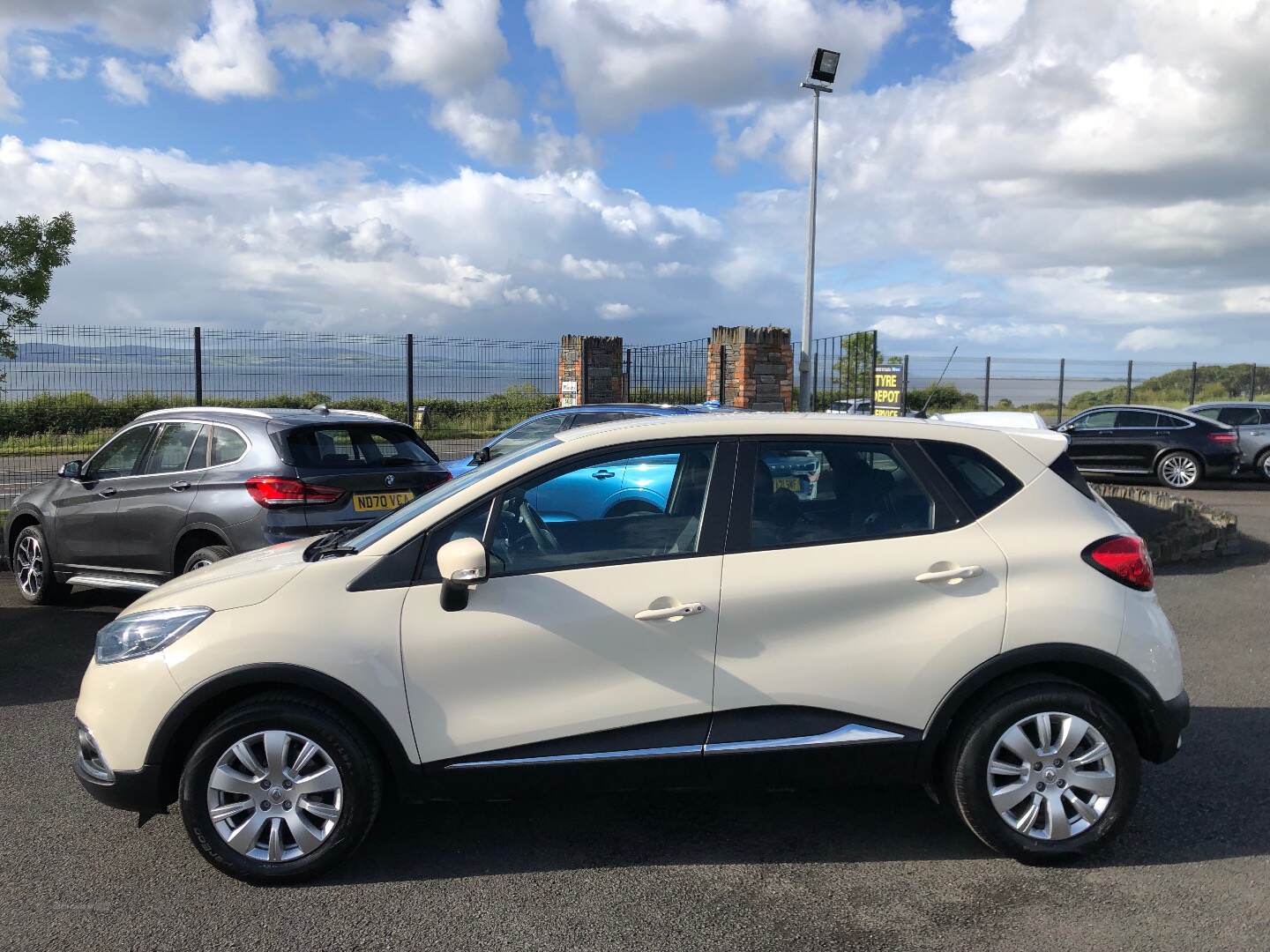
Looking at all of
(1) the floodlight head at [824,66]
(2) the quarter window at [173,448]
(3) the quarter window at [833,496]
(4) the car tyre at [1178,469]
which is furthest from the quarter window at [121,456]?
(4) the car tyre at [1178,469]

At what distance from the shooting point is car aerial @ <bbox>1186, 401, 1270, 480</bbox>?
18.5m

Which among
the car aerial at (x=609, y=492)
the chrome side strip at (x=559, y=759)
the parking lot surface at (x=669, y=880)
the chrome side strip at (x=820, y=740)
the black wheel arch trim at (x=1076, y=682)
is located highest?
the car aerial at (x=609, y=492)

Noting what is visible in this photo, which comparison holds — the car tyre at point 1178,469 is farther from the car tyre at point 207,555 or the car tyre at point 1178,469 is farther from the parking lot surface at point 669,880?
the car tyre at point 207,555

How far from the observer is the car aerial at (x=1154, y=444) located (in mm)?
17469

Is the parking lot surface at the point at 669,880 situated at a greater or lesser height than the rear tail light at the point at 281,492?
lesser

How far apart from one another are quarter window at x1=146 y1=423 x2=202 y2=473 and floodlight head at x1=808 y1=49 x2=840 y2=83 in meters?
11.3

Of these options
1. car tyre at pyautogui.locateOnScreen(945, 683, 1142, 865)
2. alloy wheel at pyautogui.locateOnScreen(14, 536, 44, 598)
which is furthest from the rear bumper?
alloy wheel at pyautogui.locateOnScreen(14, 536, 44, 598)

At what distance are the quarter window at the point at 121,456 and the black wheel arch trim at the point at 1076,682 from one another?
639 centimetres

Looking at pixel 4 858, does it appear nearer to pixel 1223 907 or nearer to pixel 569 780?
pixel 569 780

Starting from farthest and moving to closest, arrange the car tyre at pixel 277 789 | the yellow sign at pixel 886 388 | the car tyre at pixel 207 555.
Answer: the yellow sign at pixel 886 388, the car tyre at pixel 207 555, the car tyre at pixel 277 789

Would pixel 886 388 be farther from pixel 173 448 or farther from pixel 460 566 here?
pixel 460 566

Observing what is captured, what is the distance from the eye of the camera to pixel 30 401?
13.8 metres

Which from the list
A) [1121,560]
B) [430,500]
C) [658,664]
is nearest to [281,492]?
[430,500]

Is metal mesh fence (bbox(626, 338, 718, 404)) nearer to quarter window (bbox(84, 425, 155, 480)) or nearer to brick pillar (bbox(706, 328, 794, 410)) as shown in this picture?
brick pillar (bbox(706, 328, 794, 410))
